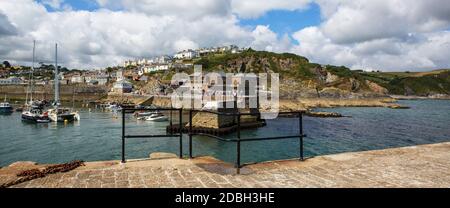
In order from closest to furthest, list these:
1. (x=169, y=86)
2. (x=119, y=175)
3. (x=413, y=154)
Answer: (x=119, y=175)
(x=413, y=154)
(x=169, y=86)

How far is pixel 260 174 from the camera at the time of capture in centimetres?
543

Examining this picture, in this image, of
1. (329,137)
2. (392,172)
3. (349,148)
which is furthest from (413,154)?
(329,137)

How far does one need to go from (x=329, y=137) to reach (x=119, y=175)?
33189 mm

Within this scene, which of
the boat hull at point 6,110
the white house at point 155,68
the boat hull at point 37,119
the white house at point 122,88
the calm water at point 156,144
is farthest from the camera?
the white house at point 155,68

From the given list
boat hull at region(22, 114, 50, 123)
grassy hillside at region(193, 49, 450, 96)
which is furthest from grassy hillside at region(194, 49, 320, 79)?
boat hull at region(22, 114, 50, 123)

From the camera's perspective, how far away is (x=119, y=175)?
5238 millimetres

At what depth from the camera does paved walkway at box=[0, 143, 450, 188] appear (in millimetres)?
4844

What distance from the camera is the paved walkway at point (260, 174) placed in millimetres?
4844

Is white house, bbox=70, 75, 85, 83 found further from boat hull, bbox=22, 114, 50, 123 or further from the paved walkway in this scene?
the paved walkway

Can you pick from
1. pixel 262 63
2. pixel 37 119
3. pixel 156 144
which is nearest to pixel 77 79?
pixel 262 63

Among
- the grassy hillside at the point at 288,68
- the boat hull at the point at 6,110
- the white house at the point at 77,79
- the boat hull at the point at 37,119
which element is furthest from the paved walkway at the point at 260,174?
the white house at the point at 77,79

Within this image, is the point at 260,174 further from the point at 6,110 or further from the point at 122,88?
the point at 122,88

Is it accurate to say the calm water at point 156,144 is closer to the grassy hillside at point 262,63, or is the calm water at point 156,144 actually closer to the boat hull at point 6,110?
the boat hull at point 6,110
